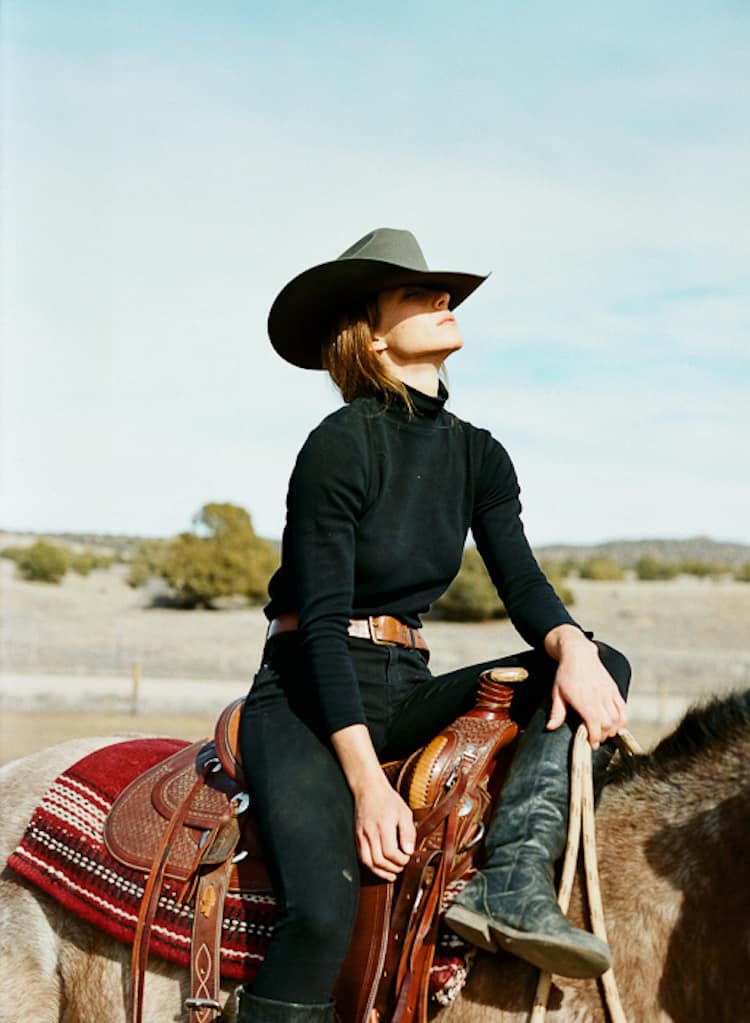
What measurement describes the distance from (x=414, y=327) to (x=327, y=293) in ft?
1.04

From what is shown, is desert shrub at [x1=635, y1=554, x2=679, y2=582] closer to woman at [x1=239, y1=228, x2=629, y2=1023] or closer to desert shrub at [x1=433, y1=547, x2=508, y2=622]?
desert shrub at [x1=433, y1=547, x2=508, y2=622]

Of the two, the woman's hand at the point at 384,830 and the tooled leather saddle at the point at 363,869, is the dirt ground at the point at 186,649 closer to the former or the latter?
the tooled leather saddle at the point at 363,869

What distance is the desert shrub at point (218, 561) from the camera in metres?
43.1

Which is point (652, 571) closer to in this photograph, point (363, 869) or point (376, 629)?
point (376, 629)

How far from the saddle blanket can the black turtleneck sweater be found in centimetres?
70

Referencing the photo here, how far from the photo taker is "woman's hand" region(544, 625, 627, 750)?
10.2 ft

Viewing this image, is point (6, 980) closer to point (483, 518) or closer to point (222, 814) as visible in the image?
point (222, 814)

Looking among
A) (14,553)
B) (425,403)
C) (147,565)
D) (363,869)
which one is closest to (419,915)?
(363,869)

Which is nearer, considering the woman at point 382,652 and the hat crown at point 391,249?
the woman at point 382,652

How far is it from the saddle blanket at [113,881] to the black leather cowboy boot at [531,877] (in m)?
0.24

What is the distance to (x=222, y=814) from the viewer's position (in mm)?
3502

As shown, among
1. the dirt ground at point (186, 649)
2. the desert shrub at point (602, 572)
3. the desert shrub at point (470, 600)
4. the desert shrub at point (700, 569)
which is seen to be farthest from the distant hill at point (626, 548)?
the desert shrub at point (470, 600)

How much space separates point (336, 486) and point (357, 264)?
76 cm

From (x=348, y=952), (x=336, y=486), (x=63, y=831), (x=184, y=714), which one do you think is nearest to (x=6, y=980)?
(x=63, y=831)
